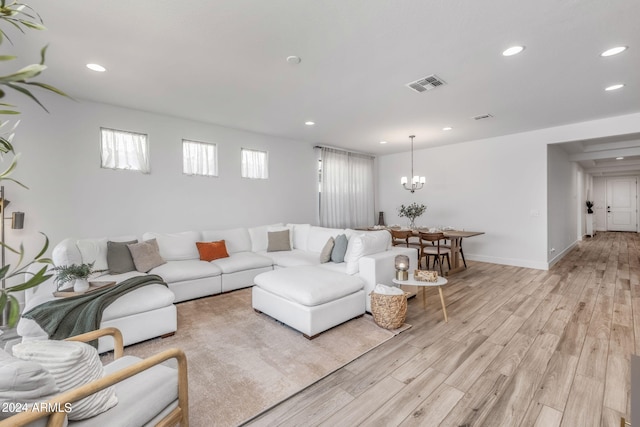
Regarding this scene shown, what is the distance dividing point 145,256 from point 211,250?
92cm

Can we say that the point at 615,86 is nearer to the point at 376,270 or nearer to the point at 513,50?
the point at 513,50

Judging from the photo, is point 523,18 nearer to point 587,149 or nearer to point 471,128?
point 471,128

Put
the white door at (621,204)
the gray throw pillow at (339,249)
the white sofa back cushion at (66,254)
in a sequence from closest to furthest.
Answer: the white sofa back cushion at (66,254) → the gray throw pillow at (339,249) → the white door at (621,204)

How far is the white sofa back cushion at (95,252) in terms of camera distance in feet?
11.5

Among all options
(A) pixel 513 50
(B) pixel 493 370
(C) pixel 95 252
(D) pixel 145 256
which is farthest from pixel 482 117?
(C) pixel 95 252

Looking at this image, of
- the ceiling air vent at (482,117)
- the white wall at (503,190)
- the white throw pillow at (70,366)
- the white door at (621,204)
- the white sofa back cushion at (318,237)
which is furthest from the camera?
the white door at (621,204)

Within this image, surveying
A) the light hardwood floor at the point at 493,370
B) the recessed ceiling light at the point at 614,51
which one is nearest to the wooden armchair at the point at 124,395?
the light hardwood floor at the point at 493,370

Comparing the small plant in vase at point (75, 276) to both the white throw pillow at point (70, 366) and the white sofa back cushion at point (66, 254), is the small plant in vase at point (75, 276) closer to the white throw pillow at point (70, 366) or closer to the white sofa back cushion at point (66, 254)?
the white sofa back cushion at point (66, 254)

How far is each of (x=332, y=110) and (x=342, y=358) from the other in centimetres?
336

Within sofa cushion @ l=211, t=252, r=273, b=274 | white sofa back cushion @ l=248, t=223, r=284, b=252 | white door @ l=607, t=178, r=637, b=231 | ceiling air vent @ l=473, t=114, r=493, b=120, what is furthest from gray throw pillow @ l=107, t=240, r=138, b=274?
white door @ l=607, t=178, r=637, b=231

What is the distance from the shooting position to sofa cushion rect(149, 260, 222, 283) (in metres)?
3.72

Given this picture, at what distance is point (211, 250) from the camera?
14.8 feet

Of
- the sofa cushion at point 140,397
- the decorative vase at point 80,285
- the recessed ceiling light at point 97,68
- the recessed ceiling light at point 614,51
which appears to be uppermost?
the recessed ceiling light at point 97,68

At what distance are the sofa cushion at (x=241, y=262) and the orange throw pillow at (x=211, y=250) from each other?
3.5 inches
